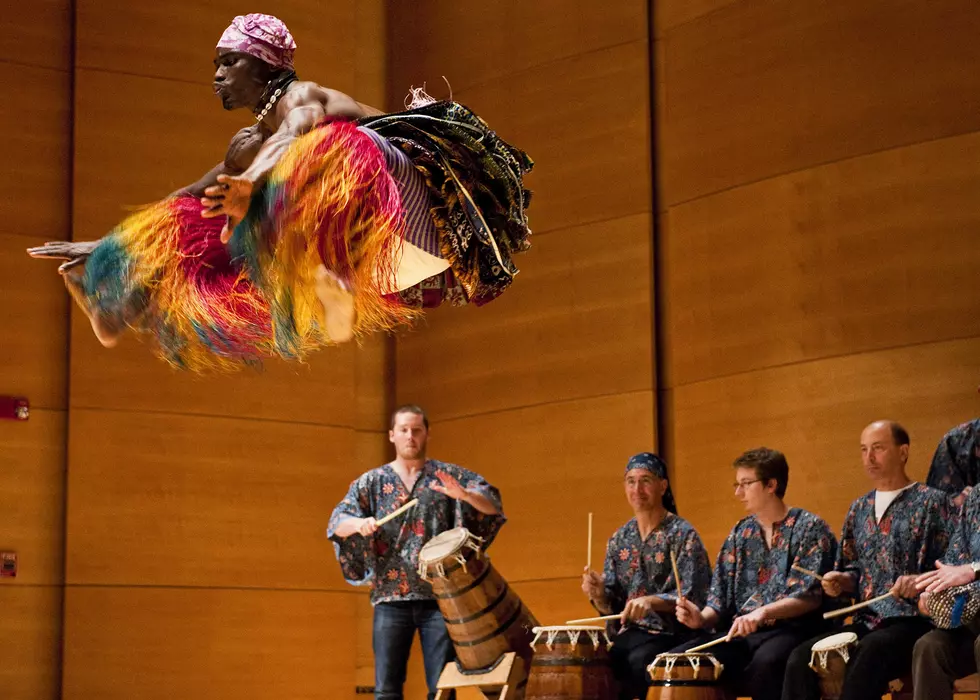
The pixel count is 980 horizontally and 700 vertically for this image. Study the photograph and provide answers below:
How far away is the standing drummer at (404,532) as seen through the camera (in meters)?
4.86

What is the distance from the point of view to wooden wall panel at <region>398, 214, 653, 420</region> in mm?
5820

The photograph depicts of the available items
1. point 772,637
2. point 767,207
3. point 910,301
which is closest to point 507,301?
point 767,207

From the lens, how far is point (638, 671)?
181 inches

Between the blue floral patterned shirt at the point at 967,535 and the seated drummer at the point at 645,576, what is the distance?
94cm

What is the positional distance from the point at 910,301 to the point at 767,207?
2.29 ft

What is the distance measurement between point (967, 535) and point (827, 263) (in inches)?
59.1

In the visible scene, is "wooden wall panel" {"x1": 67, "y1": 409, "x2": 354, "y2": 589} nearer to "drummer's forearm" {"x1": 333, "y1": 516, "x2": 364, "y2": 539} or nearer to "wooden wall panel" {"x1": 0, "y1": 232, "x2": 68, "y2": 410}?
"wooden wall panel" {"x1": 0, "y1": 232, "x2": 68, "y2": 410}

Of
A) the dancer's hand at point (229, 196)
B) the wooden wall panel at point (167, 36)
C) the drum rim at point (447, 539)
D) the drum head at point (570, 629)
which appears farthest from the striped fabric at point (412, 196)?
the wooden wall panel at point (167, 36)

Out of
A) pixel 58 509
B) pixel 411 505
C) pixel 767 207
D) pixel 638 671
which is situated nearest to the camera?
pixel 638 671

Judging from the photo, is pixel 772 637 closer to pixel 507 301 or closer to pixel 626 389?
pixel 626 389

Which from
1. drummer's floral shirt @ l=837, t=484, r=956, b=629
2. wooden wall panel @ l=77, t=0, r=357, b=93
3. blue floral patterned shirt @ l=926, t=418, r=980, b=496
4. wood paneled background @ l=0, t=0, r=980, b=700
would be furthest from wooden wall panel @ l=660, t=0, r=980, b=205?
wooden wall panel @ l=77, t=0, r=357, b=93

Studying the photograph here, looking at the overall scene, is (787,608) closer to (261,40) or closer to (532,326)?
(532,326)

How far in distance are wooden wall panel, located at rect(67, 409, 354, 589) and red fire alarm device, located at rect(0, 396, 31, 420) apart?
19 centimetres

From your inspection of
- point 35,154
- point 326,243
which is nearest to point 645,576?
point 326,243
